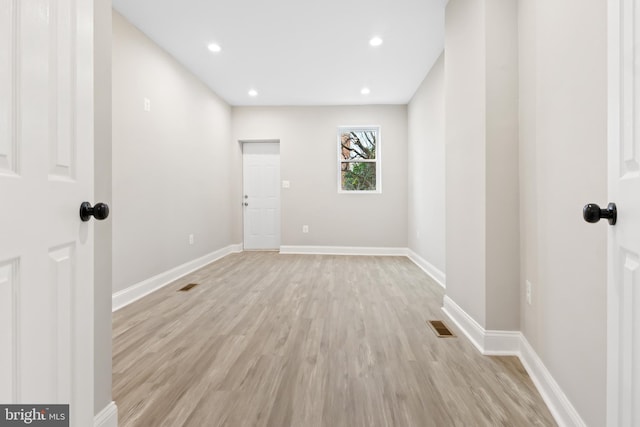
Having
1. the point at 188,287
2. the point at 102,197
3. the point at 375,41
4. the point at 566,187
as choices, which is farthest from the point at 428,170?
the point at 102,197

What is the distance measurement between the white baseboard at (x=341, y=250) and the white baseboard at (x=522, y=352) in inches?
110

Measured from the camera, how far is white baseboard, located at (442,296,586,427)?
1263mm

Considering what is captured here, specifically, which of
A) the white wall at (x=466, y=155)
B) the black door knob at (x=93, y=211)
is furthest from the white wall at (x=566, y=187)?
the black door knob at (x=93, y=211)

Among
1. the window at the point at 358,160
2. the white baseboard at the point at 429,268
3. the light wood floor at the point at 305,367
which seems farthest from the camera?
the window at the point at 358,160

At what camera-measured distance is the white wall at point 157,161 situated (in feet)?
9.12

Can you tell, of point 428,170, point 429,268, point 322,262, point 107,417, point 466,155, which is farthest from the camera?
point 322,262

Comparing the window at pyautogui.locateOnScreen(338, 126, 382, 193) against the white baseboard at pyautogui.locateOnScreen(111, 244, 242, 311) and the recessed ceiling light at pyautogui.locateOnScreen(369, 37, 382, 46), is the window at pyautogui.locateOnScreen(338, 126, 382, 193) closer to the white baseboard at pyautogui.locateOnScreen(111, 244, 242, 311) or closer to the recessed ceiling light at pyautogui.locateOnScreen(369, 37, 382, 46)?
the recessed ceiling light at pyautogui.locateOnScreen(369, 37, 382, 46)

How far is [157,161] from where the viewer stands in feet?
11.0

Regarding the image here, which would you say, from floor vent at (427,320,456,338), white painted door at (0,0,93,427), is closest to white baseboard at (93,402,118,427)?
white painted door at (0,0,93,427)

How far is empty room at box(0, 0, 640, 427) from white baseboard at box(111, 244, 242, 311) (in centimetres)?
4

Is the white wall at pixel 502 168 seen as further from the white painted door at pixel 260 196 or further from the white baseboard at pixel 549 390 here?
the white painted door at pixel 260 196

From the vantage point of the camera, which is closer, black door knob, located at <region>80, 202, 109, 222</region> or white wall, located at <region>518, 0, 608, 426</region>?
black door knob, located at <region>80, 202, 109, 222</region>

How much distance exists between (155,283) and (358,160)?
3.84 metres

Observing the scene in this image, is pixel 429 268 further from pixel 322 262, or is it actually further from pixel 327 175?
pixel 327 175
